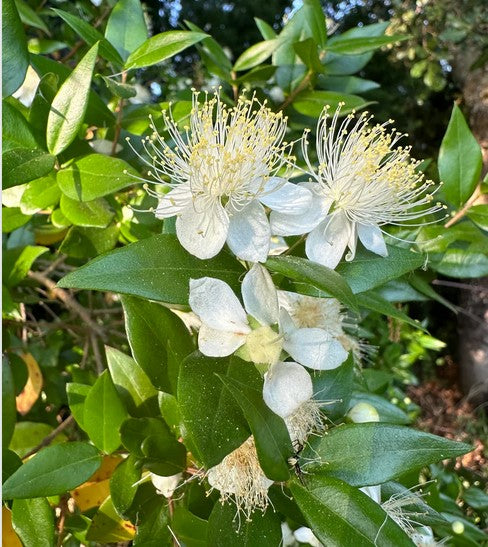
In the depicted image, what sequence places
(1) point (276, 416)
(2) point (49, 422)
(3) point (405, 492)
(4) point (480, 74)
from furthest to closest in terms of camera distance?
(4) point (480, 74) < (2) point (49, 422) < (3) point (405, 492) < (1) point (276, 416)

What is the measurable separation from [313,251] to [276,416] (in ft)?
0.52

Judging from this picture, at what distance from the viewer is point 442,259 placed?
0.90 meters

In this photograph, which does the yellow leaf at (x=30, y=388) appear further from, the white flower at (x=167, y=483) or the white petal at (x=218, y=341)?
the white petal at (x=218, y=341)

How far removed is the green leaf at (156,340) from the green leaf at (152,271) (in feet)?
0.22

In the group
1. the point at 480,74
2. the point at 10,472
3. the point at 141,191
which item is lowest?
the point at 480,74

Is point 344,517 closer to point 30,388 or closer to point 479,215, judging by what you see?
point 479,215

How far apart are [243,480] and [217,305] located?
0.59 feet

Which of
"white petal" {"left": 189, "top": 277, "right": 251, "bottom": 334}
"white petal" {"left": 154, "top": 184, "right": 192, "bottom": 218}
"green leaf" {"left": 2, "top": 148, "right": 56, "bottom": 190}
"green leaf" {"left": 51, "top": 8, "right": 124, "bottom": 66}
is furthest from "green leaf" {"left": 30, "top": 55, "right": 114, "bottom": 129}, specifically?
"white petal" {"left": 189, "top": 277, "right": 251, "bottom": 334}

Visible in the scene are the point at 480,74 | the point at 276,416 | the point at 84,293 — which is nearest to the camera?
the point at 276,416

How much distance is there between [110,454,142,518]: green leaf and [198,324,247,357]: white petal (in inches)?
7.2

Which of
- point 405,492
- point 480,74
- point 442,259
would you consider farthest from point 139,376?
point 480,74

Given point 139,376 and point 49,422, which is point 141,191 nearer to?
point 139,376

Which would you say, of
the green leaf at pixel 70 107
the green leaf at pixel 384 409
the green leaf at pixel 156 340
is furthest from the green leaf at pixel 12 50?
the green leaf at pixel 384 409

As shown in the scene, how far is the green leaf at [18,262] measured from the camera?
0.89 meters
